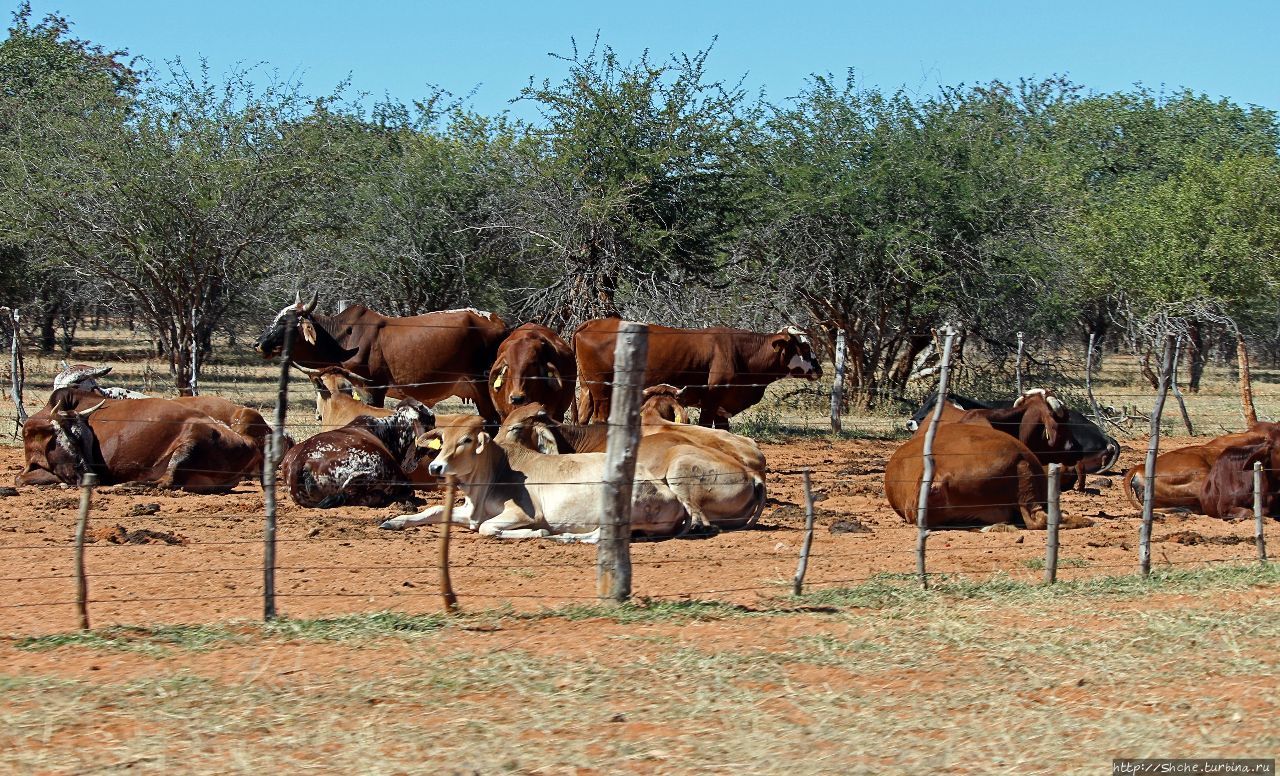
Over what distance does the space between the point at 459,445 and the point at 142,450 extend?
3.86 metres

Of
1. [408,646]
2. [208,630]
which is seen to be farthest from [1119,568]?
[208,630]

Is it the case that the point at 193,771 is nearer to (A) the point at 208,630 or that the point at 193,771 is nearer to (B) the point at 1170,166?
(A) the point at 208,630

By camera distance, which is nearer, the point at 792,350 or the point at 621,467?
the point at 621,467

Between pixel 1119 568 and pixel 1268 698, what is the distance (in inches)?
Result: 152

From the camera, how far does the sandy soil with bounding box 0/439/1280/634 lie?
8453 mm

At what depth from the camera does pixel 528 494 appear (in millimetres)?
11469

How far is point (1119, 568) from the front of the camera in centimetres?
1013

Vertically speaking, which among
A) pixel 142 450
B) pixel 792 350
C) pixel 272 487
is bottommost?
pixel 142 450

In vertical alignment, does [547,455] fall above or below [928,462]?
below

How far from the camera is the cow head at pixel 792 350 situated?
60.4 feet

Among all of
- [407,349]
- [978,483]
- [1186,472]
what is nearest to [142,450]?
[407,349]

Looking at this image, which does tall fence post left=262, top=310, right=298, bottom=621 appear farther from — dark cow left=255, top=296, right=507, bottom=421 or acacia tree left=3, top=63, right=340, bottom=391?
acacia tree left=3, top=63, right=340, bottom=391

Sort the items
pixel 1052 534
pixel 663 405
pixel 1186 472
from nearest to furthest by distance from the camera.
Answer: pixel 1052 534 → pixel 1186 472 → pixel 663 405

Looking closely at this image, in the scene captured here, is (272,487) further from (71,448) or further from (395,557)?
(71,448)
